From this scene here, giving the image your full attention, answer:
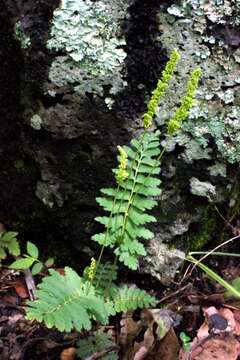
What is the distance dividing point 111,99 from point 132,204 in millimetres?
494

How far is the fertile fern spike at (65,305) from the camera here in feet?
6.23

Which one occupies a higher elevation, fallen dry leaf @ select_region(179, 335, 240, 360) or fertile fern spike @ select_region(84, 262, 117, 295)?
fertile fern spike @ select_region(84, 262, 117, 295)

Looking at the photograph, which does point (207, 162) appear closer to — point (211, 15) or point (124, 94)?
point (124, 94)

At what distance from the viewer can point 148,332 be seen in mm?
2287

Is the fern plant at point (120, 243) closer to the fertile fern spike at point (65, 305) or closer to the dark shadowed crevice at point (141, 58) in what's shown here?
the fertile fern spike at point (65, 305)

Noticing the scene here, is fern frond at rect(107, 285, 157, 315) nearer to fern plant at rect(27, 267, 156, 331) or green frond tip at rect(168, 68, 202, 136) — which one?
fern plant at rect(27, 267, 156, 331)

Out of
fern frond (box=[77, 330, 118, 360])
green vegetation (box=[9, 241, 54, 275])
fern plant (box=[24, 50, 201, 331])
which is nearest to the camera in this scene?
fern plant (box=[24, 50, 201, 331])

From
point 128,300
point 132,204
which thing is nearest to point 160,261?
point 128,300

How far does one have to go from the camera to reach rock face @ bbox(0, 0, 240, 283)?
2.36 meters

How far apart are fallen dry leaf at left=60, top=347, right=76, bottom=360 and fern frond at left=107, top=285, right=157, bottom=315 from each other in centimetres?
26

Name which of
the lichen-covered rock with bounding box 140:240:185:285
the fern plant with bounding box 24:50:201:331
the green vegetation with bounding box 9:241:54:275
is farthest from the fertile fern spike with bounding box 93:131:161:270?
the green vegetation with bounding box 9:241:54:275

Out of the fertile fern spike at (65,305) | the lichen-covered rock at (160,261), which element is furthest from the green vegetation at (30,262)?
the lichen-covered rock at (160,261)

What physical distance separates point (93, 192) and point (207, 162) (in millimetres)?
566

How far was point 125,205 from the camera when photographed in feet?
7.49
